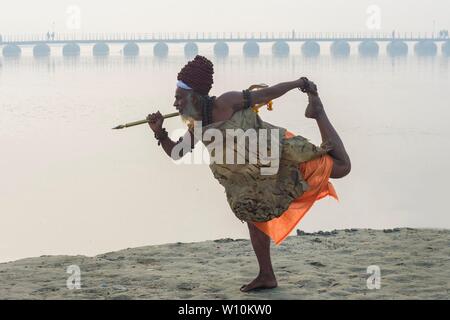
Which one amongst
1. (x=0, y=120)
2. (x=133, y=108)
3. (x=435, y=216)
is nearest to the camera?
(x=435, y=216)

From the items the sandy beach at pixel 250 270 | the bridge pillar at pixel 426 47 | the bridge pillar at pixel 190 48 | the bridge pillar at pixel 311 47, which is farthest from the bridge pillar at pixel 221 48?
the sandy beach at pixel 250 270

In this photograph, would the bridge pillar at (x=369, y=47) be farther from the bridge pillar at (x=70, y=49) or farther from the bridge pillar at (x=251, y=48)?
the bridge pillar at (x=70, y=49)

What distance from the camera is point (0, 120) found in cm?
2514

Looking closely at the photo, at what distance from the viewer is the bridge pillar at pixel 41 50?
552ft

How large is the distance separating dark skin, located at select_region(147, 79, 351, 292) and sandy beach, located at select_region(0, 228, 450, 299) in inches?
5.3

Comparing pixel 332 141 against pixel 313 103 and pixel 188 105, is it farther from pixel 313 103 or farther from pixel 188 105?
pixel 188 105

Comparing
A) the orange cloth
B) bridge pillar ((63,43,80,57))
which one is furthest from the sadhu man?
bridge pillar ((63,43,80,57))

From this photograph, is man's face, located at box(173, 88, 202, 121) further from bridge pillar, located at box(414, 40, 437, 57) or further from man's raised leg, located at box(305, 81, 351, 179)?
bridge pillar, located at box(414, 40, 437, 57)

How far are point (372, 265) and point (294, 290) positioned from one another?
3.07 feet

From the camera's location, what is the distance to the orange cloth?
6.49 m

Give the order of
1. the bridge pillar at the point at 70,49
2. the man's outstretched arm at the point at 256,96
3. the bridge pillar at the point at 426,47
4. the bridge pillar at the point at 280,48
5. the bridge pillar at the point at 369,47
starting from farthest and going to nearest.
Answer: the bridge pillar at the point at 369,47
the bridge pillar at the point at 426,47
the bridge pillar at the point at 70,49
the bridge pillar at the point at 280,48
the man's outstretched arm at the point at 256,96

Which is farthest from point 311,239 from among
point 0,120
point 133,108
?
point 133,108

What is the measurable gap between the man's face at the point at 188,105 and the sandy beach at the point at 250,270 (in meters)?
1.16
